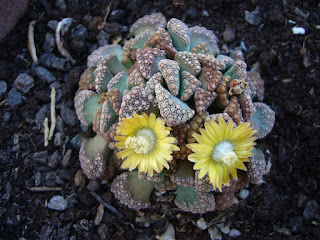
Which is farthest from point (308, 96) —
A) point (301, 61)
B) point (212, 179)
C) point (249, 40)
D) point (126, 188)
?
point (126, 188)

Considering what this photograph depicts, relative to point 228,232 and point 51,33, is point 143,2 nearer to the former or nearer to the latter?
point 51,33

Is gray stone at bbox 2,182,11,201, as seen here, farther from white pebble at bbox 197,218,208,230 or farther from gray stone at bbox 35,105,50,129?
white pebble at bbox 197,218,208,230

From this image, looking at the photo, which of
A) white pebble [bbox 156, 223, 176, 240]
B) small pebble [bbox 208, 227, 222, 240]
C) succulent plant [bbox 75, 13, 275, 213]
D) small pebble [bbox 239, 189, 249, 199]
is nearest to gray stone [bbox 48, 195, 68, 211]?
succulent plant [bbox 75, 13, 275, 213]

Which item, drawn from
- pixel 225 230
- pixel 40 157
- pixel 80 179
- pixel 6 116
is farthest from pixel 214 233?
pixel 6 116

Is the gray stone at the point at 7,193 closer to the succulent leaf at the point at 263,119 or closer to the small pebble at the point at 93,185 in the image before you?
the small pebble at the point at 93,185

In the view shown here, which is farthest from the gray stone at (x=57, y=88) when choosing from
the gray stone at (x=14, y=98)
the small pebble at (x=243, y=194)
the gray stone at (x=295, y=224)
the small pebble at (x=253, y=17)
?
the gray stone at (x=295, y=224)

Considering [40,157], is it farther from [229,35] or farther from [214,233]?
[229,35]

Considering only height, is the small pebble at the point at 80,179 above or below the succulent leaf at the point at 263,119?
below
